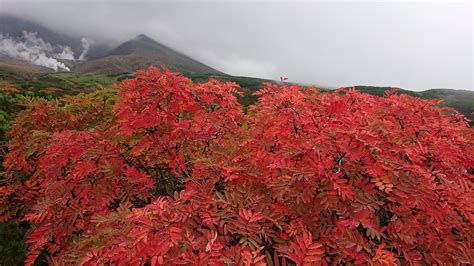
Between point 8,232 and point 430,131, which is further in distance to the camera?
point 8,232

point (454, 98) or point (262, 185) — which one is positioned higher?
point (454, 98)

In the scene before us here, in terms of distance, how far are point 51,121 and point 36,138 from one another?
4.96 ft

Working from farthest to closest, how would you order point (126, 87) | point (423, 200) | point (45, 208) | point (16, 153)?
1. point (16, 153)
2. point (126, 87)
3. point (45, 208)
4. point (423, 200)

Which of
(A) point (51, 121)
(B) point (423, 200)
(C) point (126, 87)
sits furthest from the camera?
(A) point (51, 121)

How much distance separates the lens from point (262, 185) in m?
4.25

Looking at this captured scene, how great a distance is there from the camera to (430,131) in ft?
15.4

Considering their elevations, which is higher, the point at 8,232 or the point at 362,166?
the point at 362,166

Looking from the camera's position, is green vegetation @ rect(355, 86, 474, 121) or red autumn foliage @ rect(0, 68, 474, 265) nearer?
red autumn foliage @ rect(0, 68, 474, 265)

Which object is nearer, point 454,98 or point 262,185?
point 262,185

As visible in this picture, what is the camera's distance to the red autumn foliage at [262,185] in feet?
9.53

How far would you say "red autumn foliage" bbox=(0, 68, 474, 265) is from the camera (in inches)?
114

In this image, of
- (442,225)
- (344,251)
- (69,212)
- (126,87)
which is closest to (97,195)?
(69,212)

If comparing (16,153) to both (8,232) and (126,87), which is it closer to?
(8,232)

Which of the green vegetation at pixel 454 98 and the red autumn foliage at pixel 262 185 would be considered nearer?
the red autumn foliage at pixel 262 185
